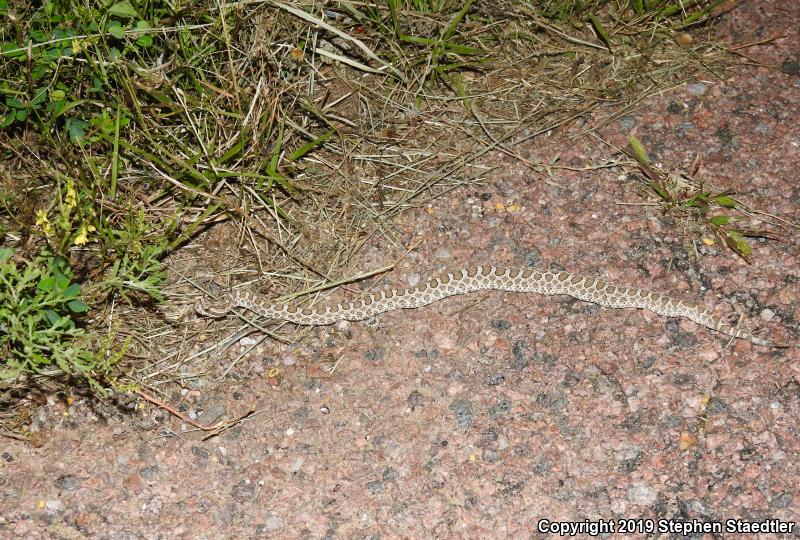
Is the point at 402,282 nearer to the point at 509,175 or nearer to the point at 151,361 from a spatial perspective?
the point at 509,175

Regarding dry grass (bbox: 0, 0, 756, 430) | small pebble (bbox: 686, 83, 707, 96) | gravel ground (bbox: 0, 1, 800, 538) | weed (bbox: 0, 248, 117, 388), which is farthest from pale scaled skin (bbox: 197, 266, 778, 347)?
small pebble (bbox: 686, 83, 707, 96)

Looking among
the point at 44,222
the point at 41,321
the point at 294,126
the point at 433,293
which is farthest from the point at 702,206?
the point at 41,321

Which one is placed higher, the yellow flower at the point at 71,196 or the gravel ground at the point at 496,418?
the yellow flower at the point at 71,196

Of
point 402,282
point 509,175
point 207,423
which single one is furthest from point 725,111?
point 207,423

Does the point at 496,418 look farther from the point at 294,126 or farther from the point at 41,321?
the point at 41,321

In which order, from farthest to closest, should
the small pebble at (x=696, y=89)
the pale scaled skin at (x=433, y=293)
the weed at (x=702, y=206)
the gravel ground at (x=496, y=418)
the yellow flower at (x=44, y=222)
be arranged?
the small pebble at (x=696, y=89), the weed at (x=702, y=206), the pale scaled skin at (x=433, y=293), the yellow flower at (x=44, y=222), the gravel ground at (x=496, y=418)

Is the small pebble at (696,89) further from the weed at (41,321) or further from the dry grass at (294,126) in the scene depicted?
the weed at (41,321)

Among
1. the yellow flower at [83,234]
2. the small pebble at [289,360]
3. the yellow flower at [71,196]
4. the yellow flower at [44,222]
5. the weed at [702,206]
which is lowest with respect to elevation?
the small pebble at [289,360]

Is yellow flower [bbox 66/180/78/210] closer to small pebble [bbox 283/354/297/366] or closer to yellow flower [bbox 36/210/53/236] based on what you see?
yellow flower [bbox 36/210/53/236]

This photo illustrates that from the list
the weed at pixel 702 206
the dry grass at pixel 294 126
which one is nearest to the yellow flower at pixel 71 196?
the dry grass at pixel 294 126
